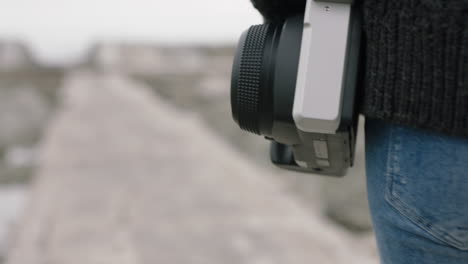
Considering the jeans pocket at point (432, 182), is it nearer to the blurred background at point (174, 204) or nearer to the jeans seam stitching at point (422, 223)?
the jeans seam stitching at point (422, 223)

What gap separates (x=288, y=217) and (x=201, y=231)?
359 mm

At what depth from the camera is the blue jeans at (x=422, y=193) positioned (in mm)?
359

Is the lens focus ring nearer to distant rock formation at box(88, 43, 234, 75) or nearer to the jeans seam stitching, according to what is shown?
the jeans seam stitching

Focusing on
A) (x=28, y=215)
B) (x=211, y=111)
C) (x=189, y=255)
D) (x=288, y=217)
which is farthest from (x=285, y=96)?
(x=211, y=111)

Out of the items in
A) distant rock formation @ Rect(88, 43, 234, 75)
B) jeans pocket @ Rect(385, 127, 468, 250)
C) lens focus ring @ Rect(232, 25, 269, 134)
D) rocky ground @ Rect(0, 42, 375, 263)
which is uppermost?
lens focus ring @ Rect(232, 25, 269, 134)

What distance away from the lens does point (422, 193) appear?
37 centimetres

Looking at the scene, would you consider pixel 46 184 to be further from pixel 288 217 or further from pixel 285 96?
pixel 285 96

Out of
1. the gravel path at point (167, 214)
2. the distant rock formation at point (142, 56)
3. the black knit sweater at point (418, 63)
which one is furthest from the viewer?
the distant rock formation at point (142, 56)

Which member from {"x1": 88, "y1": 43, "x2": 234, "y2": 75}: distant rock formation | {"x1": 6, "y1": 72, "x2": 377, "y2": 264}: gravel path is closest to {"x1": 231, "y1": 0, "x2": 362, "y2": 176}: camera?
{"x1": 6, "y1": 72, "x2": 377, "y2": 264}: gravel path

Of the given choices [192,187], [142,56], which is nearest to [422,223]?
[192,187]

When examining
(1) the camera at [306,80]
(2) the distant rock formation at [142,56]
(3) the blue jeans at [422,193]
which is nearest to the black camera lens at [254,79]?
(1) the camera at [306,80]

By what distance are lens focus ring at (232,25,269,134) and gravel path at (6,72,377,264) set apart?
1.20 m

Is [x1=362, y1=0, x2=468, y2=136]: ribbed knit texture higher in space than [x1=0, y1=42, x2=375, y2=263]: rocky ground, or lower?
higher

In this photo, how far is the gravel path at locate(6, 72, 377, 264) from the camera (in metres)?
1.65
